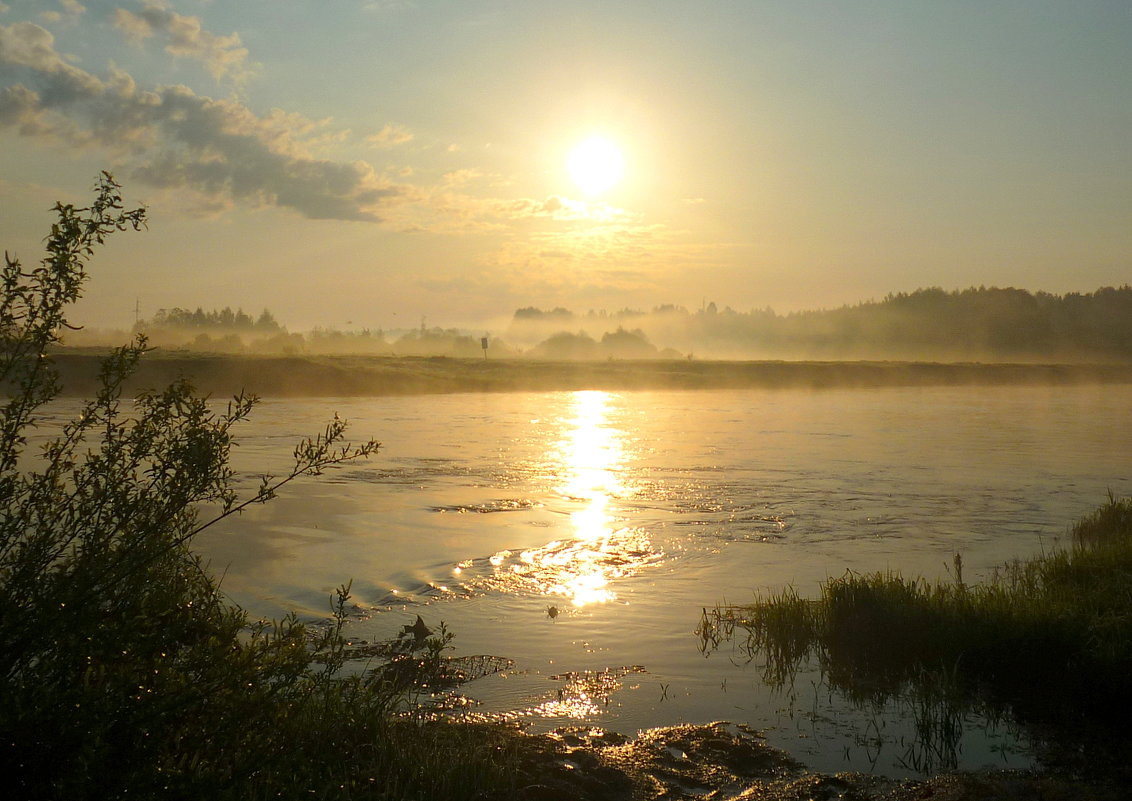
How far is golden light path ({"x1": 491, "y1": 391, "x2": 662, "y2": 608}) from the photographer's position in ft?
35.5

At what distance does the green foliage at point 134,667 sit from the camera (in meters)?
4.00

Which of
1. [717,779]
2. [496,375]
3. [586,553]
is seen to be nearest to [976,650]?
[717,779]

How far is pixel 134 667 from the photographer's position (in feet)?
14.4

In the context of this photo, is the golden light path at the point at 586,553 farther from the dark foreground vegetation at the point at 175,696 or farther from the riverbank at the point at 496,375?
the riverbank at the point at 496,375

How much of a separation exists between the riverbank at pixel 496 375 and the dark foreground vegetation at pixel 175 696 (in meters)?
32.7

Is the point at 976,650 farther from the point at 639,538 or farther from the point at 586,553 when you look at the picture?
the point at 639,538

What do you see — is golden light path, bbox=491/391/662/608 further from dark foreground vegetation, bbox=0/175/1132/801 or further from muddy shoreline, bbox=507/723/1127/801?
dark foreground vegetation, bbox=0/175/1132/801

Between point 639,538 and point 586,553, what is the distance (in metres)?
1.28

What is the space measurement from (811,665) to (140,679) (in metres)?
5.63

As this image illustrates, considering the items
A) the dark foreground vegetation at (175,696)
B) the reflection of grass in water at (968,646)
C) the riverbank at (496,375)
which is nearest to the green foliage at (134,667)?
the dark foreground vegetation at (175,696)

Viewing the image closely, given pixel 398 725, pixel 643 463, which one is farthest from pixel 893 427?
pixel 398 725

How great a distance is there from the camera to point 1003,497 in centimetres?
1733

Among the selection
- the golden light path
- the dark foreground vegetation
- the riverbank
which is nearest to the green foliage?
the dark foreground vegetation

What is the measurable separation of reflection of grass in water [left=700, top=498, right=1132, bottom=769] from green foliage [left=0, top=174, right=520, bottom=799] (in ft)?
11.5
